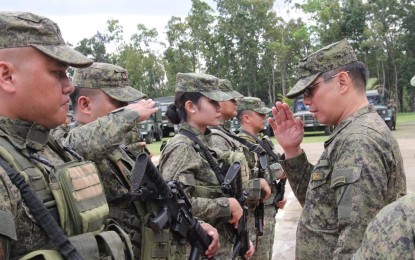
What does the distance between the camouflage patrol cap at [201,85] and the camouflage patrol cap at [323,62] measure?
105cm

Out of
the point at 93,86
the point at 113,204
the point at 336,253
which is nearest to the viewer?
the point at 336,253

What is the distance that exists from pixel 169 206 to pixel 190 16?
40046 millimetres

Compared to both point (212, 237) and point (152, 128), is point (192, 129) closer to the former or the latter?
point (212, 237)

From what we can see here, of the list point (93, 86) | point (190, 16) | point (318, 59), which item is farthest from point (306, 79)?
point (190, 16)

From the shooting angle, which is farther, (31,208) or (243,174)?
(243,174)

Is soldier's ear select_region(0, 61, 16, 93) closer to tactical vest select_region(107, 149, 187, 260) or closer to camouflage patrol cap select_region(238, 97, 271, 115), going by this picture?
tactical vest select_region(107, 149, 187, 260)

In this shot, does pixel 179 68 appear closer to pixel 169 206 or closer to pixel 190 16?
pixel 190 16

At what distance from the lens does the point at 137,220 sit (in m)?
2.55

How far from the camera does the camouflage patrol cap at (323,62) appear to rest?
261 centimetres

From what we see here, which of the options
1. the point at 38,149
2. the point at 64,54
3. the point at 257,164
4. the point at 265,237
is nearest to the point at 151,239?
the point at 38,149

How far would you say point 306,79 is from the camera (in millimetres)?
2660

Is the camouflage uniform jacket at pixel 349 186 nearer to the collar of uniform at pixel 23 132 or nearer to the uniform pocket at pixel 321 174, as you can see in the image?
the uniform pocket at pixel 321 174

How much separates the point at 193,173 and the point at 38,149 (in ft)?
5.11

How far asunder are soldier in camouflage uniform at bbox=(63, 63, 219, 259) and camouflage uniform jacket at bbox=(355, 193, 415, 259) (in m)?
1.33
